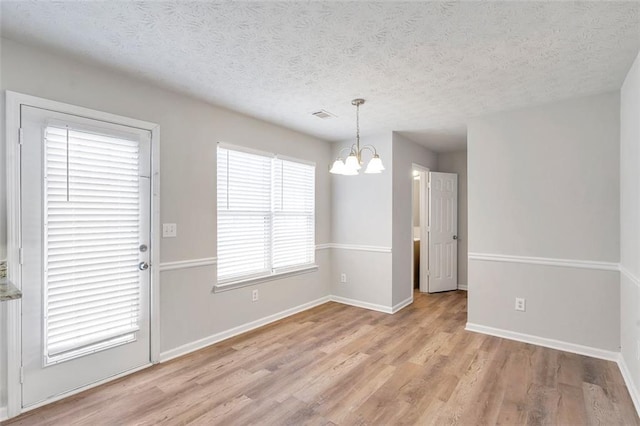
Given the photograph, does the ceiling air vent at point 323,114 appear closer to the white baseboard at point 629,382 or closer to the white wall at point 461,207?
the white wall at point 461,207

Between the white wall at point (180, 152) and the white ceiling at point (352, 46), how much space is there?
19 cm

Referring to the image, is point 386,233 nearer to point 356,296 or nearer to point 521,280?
point 356,296

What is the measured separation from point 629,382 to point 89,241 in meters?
4.32

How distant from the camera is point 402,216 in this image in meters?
4.65

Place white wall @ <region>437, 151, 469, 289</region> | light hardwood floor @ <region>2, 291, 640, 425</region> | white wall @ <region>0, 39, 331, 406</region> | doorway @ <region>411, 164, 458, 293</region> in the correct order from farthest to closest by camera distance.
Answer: white wall @ <region>437, 151, 469, 289</region>
doorway @ <region>411, 164, 458, 293</region>
white wall @ <region>0, 39, 331, 406</region>
light hardwood floor @ <region>2, 291, 640, 425</region>

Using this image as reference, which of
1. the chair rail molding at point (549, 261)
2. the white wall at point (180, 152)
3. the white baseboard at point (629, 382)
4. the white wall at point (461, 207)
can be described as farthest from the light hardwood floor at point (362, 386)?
the white wall at point (461, 207)

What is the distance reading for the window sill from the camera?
3.40m

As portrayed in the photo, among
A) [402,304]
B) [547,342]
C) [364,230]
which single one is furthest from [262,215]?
[547,342]

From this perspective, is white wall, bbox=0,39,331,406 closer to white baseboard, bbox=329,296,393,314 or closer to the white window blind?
the white window blind

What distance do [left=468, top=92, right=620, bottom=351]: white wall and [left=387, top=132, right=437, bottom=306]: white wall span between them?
1.02 m

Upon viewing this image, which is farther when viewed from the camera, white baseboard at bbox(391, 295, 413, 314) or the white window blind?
white baseboard at bbox(391, 295, 413, 314)

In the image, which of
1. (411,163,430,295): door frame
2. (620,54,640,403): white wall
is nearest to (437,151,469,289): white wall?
(411,163,430,295): door frame

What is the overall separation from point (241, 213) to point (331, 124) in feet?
5.23

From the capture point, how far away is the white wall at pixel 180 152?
2246 millimetres
